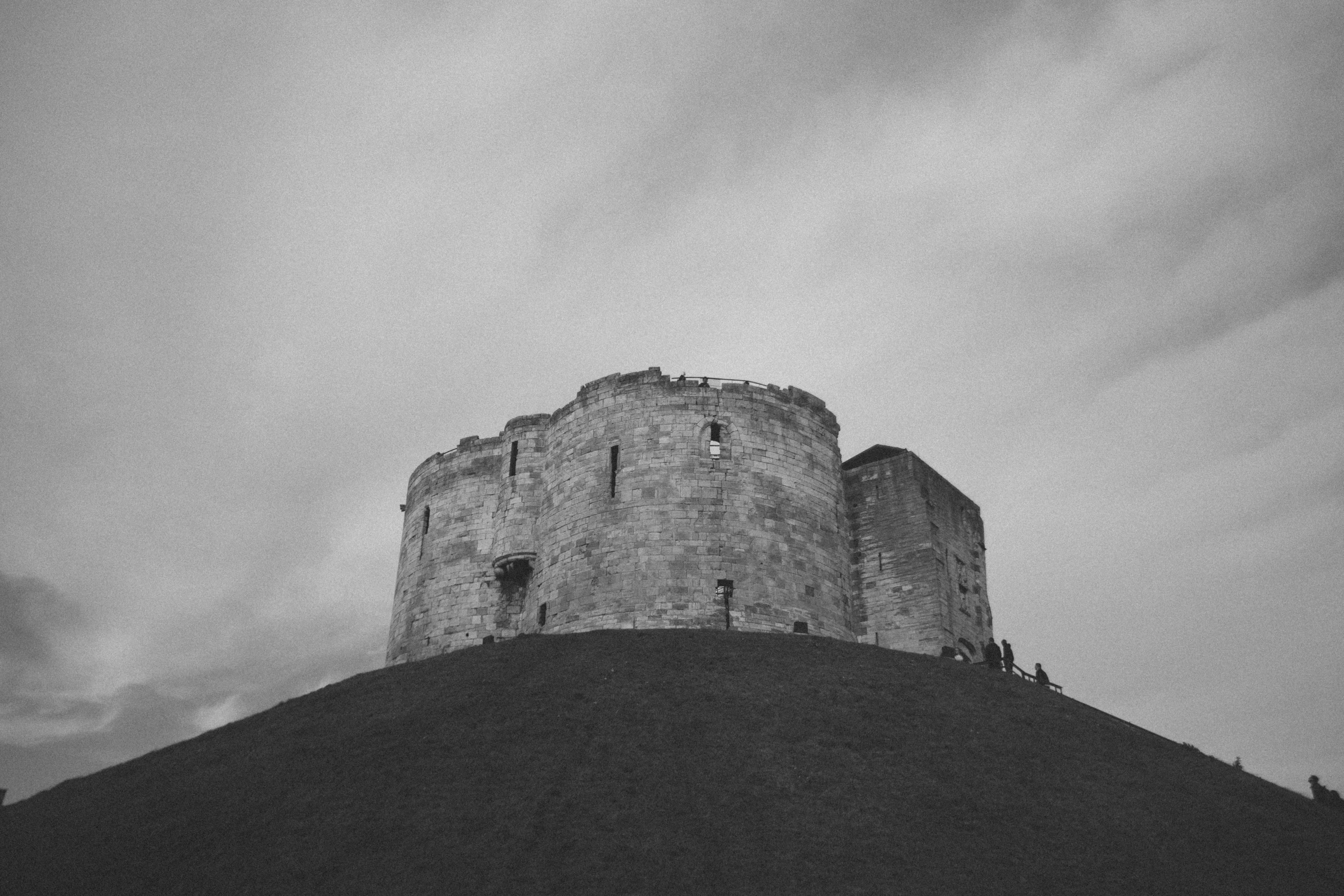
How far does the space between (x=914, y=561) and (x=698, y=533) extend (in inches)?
317

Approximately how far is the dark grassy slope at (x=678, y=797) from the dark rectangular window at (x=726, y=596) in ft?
9.78

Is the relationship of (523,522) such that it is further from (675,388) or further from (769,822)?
(769,822)

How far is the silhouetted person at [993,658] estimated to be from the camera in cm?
2869

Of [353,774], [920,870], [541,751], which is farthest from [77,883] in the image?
[920,870]

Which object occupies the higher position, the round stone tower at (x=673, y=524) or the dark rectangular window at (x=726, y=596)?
the round stone tower at (x=673, y=524)

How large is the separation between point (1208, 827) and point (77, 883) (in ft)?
64.5

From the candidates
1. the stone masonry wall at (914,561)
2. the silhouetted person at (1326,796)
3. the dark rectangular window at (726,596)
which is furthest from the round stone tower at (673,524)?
the silhouetted person at (1326,796)

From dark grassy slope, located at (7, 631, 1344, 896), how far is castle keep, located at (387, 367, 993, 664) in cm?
400

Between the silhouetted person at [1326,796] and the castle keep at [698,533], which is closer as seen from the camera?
the silhouetted person at [1326,796]

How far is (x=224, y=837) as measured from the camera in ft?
58.4

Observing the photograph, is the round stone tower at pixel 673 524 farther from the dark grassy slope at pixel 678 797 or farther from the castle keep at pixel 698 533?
the dark grassy slope at pixel 678 797

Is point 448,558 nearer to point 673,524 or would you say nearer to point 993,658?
point 673,524

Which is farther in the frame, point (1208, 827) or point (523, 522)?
point (523, 522)

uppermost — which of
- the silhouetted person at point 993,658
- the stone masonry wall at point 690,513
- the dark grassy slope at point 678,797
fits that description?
the stone masonry wall at point 690,513
